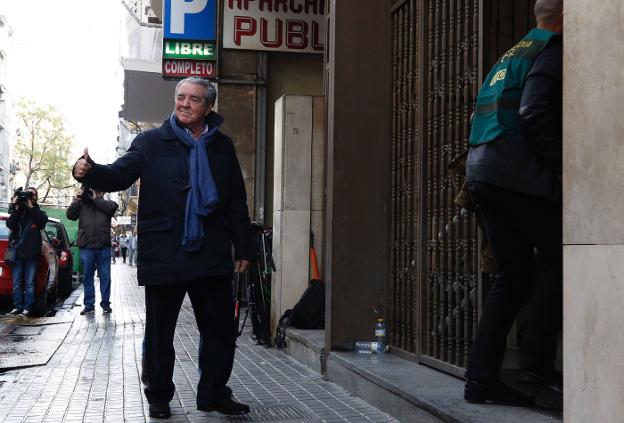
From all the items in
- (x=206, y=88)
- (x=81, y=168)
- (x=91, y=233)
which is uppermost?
(x=206, y=88)

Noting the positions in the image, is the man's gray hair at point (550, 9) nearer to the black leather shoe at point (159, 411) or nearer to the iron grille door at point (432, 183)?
the iron grille door at point (432, 183)

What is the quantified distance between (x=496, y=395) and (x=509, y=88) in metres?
1.50

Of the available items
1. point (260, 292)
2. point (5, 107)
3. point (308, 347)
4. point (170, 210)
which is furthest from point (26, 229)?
point (5, 107)

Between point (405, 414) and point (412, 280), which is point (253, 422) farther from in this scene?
point (412, 280)

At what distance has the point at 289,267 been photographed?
30.3 ft

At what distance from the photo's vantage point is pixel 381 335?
6.95 meters

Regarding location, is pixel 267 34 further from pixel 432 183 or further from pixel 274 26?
pixel 432 183

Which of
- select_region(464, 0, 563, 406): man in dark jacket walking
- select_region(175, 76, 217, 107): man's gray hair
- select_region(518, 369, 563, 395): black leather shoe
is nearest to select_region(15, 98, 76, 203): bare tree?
select_region(175, 76, 217, 107): man's gray hair

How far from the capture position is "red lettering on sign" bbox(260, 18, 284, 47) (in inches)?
510

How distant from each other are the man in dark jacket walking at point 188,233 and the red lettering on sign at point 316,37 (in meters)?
7.50

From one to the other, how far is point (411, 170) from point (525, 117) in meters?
2.84

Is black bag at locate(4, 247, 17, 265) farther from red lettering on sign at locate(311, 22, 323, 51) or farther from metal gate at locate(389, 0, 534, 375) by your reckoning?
metal gate at locate(389, 0, 534, 375)

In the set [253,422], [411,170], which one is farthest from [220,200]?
[411,170]

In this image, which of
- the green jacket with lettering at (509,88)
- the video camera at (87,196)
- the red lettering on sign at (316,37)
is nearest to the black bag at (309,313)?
the green jacket with lettering at (509,88)
